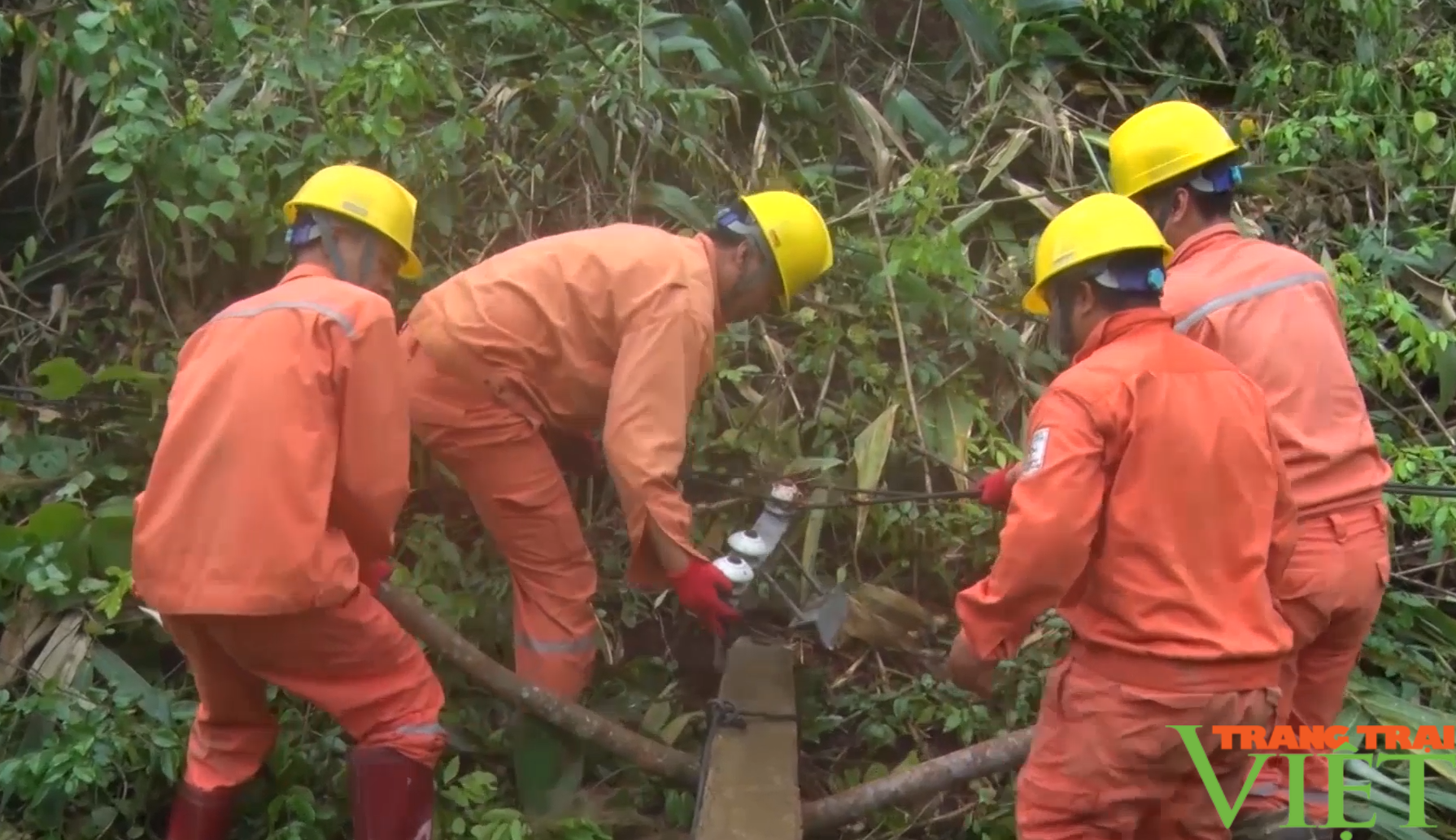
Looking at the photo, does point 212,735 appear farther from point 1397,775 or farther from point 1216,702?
point 1397,775

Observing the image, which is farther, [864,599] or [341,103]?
[341,103]

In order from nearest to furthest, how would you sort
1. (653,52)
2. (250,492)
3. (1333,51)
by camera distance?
(250,492)
(653,52)
(1333,51)

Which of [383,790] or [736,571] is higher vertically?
[736,571]

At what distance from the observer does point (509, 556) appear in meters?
3.41

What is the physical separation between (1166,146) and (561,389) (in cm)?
166

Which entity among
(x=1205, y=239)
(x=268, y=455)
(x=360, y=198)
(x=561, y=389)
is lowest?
(x=561, y=389)

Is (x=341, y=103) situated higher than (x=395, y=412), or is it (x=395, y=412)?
(x=341, y=103)

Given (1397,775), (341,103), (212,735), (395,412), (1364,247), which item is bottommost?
(1397,775)

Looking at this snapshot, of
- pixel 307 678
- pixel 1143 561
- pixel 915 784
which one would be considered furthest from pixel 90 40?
pixel 1143 561

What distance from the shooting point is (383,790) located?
2.69 metres

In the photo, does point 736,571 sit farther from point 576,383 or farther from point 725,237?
point 725,237

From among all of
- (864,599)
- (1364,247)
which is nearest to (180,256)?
(864,599)

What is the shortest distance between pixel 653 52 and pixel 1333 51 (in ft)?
10.9

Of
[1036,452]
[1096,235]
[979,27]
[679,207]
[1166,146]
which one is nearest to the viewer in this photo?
[1036,452]
